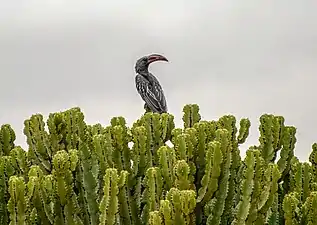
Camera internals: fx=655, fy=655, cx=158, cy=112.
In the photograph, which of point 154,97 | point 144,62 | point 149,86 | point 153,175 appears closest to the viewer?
point 153,175

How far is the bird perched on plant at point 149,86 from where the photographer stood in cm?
977

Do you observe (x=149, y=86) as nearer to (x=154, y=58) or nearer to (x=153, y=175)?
(x=154, y=58)

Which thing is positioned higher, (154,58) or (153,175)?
(154,58)

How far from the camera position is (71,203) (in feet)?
17.1

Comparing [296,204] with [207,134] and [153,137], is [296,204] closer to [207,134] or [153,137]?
[207,134]

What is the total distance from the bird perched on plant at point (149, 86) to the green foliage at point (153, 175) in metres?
3.03

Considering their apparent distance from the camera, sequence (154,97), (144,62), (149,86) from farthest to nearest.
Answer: (144,62), (149,86), (154,97)

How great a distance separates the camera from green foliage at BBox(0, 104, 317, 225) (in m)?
4.86

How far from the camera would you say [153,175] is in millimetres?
4977

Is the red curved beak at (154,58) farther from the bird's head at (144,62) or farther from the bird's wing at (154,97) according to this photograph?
the bird's wing at (154,97)

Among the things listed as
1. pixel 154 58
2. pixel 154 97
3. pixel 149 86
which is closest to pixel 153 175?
pixel 154 97

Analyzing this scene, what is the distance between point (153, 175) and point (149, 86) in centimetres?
508

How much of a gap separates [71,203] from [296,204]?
1.75 metres

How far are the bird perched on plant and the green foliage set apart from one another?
3031 mm
